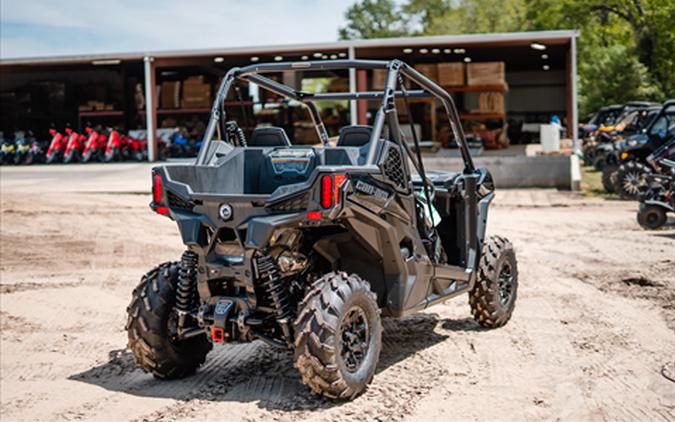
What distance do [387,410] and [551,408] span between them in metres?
0.94

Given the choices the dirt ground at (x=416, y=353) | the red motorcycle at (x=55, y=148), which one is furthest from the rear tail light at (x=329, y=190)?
the red motorcycle at (x=55, y=148)

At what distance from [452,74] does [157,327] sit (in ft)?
70.4

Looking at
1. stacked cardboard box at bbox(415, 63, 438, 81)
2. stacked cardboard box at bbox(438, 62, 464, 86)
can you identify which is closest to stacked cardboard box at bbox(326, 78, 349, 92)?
stacked cardboard box at bbox(415, 63, 438, 81)

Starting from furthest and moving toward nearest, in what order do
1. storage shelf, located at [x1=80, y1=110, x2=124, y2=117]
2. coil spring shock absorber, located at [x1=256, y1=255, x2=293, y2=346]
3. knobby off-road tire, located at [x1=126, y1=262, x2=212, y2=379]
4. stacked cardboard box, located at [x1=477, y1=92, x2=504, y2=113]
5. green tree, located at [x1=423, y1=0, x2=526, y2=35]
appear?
green tree, located at [x1=423, y1=0, x2=526, y2=35] → storage shelf, located at [x1=80, y1=110, x2=124, y2=117] → stacked cardboard box, located at [x1=477, y1=92, x2=504, y2=113] → knobby off-road tire, located at [x1=126, y1=262, x2=212, y2=379] → coil spring shock absorber, located at [x1=256, y1=255, x2=293, y2=346]

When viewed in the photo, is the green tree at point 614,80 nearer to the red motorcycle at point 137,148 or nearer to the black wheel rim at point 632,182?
the red motorcycle at point 137,148

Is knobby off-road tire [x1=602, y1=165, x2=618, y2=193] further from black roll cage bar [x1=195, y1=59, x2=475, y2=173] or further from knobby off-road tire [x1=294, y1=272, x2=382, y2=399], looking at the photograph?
knobby off-road tire [x1=294, y1=272, x2=382, y2=399]

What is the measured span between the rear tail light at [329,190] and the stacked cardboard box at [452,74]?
70.8ft

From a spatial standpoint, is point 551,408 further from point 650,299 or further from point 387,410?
point 650,299

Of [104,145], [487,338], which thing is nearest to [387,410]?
[487,338]

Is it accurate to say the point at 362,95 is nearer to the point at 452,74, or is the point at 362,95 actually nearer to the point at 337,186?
the point at 337,186

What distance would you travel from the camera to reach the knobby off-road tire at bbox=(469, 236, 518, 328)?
725 centimetres

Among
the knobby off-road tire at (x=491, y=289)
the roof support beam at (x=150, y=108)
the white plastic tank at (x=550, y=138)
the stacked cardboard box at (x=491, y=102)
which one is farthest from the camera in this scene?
the roof support beam at (x=150, y=108)

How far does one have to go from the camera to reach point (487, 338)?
7.12 meters

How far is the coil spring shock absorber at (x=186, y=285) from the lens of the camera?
18.8 feet
